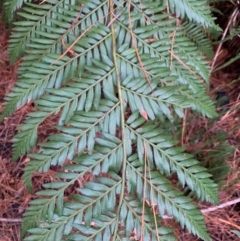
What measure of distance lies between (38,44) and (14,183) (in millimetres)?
685

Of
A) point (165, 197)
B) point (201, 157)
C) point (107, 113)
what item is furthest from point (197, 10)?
point (201, 157)

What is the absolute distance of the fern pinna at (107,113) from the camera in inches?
44.6

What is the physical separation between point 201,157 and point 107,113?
70 centimetres

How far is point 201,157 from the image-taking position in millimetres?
1750

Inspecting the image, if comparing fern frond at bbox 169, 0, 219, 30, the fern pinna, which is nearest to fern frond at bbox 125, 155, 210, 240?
the fern pinna

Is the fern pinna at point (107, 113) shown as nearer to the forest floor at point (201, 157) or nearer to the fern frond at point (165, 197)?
the fern frond at point (165, 197)

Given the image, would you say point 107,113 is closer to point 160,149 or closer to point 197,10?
point 160,149

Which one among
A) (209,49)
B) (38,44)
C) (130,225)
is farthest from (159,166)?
(209,49)

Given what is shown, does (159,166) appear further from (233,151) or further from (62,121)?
(233,151)

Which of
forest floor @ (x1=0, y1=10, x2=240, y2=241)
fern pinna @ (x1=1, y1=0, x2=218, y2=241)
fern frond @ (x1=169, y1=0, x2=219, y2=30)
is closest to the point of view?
fern pinna @ (x1=1, y1=0, x2=218, y2=241)

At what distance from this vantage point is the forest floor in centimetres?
169

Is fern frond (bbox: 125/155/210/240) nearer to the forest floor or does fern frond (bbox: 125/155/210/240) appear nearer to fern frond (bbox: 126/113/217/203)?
fern frond (bbox: 126/113/217/203)

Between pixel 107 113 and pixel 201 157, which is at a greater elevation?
pixel 107 113

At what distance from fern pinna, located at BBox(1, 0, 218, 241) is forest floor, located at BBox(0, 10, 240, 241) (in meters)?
0.49
